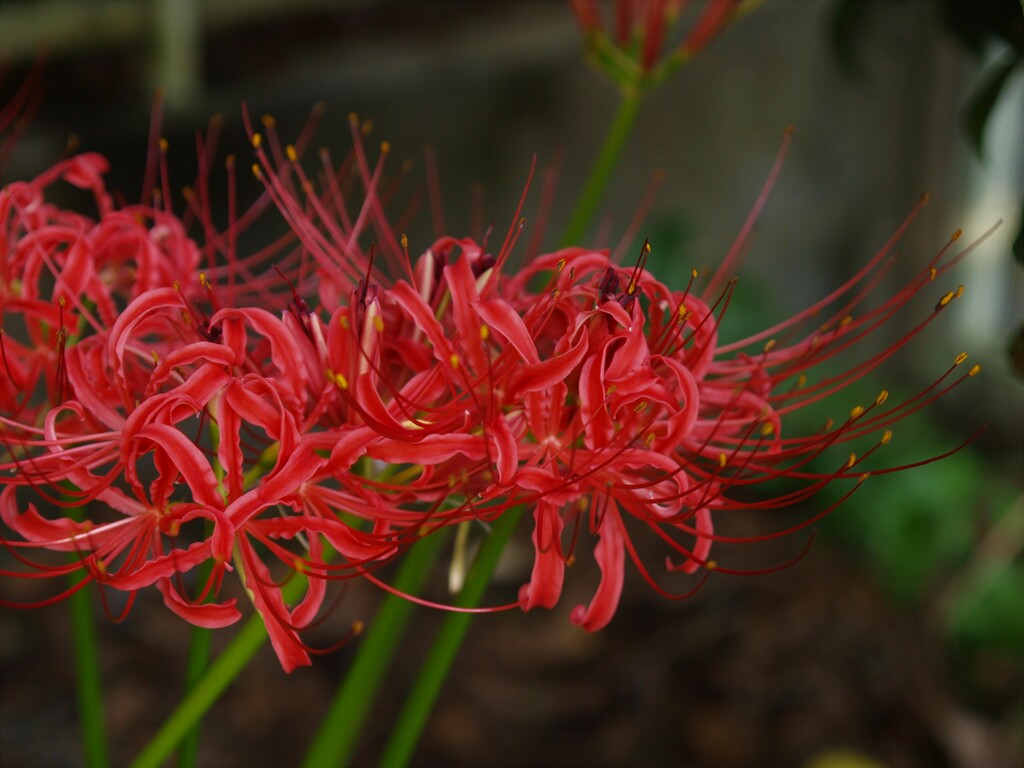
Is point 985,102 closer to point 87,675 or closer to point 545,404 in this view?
point 545,404

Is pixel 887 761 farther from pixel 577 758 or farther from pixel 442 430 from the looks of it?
pixel 442 430

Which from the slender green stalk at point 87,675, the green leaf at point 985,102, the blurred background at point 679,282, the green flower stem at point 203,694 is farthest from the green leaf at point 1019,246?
the blurred background at point 679,282

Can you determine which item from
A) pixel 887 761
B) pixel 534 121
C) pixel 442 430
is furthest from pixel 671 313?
pixel 534 121

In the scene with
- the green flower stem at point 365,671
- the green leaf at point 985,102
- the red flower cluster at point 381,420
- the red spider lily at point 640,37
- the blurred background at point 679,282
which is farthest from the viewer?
the blurred background at point 679,282

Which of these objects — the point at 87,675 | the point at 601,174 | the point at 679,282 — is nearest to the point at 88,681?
the point at 87,675

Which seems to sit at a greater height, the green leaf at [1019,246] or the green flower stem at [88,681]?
the green leaf at [1019,246]

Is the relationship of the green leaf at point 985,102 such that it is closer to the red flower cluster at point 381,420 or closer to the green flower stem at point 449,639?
the red flower cluster at point 381,420
